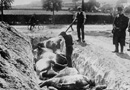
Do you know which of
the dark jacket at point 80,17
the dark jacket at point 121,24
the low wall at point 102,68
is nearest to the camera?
the low wall at point 102,68

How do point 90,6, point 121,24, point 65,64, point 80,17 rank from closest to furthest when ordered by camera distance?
point 121,24, point 65,64, point 80,17, point 90,6

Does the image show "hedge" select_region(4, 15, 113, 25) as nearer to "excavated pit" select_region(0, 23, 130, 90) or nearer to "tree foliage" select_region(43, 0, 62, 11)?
"tree foliage" select_region(43, 0, 62, 11)

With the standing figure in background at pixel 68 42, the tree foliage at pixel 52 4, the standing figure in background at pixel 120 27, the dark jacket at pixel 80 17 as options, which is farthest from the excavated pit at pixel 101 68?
the tree foliage at pixel 52 4

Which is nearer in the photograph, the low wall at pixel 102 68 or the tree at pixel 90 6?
the low wall at pixel 102 68

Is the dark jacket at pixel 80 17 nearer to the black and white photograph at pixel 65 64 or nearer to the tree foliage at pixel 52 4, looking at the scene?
the black and white photograph at pixel 65 64

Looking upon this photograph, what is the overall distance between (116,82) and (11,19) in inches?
1054

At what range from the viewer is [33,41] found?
1495 centimetres

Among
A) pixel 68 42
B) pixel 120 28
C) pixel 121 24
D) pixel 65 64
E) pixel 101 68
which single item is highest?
pixel 121 24

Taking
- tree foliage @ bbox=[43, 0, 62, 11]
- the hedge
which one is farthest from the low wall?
the hedge

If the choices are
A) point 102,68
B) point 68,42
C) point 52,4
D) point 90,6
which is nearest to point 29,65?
point 102,68

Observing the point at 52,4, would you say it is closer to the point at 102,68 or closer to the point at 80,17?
the point at 80,17

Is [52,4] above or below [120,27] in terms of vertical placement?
above

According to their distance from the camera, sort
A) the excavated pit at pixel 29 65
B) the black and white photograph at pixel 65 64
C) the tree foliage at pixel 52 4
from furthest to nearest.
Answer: the tree foliage at pixel 52 4 → the black and white photograph at pixel 65 64 → the excavated pit at pixel 29 65

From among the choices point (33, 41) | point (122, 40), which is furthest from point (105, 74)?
point (33, 41)
